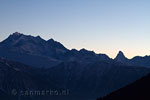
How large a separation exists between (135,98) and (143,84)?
25.2 meters

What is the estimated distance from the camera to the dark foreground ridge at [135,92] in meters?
167

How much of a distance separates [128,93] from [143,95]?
18.4 m

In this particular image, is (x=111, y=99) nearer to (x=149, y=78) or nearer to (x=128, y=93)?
(x=128, y=93)

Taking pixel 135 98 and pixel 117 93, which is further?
pixel 117 93

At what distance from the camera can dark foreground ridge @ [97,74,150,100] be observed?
166700 mm

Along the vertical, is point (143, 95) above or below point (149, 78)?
below

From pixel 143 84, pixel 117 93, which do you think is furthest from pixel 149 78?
pixel 117 93

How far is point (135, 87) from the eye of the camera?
193 metres

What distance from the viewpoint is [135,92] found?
18012 centimetres

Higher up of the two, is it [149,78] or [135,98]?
[149,78]

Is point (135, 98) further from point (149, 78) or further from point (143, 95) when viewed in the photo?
point (149, 78)

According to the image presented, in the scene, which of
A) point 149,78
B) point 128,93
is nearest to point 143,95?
point 128,93

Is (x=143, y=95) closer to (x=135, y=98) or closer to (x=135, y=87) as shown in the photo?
(x=135, y=98)

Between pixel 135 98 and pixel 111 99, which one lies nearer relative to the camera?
pixel 135 98
